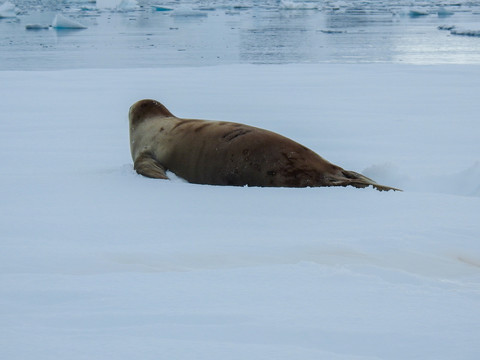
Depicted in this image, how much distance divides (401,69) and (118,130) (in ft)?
15.3

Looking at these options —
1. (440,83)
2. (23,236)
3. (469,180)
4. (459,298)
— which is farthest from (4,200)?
(440,83)

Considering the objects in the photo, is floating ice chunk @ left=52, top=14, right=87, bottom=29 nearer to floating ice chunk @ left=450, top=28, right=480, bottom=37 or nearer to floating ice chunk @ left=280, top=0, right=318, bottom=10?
floating ice chunk @ left=450, top=28, right=480, bottom=37

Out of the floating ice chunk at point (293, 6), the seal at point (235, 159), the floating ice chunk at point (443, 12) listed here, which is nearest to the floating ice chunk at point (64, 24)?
the floating ice chunk at point (443, 12)

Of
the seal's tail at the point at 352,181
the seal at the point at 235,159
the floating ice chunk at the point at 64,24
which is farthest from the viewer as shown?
the floating ice chunk at the point at 64,24

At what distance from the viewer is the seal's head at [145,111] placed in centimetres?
398

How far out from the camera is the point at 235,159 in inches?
121

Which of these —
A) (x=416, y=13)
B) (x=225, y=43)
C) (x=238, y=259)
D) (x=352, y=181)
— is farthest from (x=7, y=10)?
(x=238, y=259)

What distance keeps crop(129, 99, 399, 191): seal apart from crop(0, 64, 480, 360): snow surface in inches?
8.9

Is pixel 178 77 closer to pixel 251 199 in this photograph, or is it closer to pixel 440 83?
pixel 440 83

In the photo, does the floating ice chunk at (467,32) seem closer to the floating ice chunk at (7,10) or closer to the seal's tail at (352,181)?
the seal's tail at (352,181)

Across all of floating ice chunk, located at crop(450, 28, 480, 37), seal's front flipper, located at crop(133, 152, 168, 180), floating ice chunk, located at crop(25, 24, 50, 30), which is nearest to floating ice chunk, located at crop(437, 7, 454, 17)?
floating ice chunk, located at crop(450, 28, 480, 37)

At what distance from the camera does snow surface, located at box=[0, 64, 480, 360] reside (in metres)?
1.27

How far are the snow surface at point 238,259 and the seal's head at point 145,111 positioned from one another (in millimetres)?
191

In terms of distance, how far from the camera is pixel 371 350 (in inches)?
48.7
